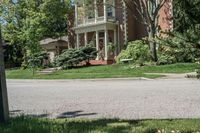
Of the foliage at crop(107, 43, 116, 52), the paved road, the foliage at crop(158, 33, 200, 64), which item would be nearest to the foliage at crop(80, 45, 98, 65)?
the foliage at crop(107, 43, 116, 52)

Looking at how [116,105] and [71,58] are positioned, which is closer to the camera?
[116,105]

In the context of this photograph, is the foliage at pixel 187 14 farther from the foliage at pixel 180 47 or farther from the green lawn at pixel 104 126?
the green lawn at pixel 104 126

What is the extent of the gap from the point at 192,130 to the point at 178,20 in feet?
6.61

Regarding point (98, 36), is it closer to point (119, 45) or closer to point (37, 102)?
point (119, 45)

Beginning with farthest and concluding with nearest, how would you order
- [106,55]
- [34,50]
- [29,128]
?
[106,55]
[34,50]
[29,128]

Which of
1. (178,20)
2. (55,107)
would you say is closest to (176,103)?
(55,107)

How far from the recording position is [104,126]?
7379 mm

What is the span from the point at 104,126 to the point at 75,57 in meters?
29.3

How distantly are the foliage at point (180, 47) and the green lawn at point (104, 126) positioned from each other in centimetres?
135

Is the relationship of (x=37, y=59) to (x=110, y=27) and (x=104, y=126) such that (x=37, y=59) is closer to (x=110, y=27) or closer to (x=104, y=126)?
(x=110, y=27)

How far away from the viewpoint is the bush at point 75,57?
36.3 meters

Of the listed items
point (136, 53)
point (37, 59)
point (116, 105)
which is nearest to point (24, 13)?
point (37, 59)

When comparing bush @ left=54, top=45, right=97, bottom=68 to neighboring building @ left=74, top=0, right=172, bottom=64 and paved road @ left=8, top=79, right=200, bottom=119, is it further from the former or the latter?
paved road @ left=8, top=79, right=200, bottom=119

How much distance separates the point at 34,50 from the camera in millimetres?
32031
